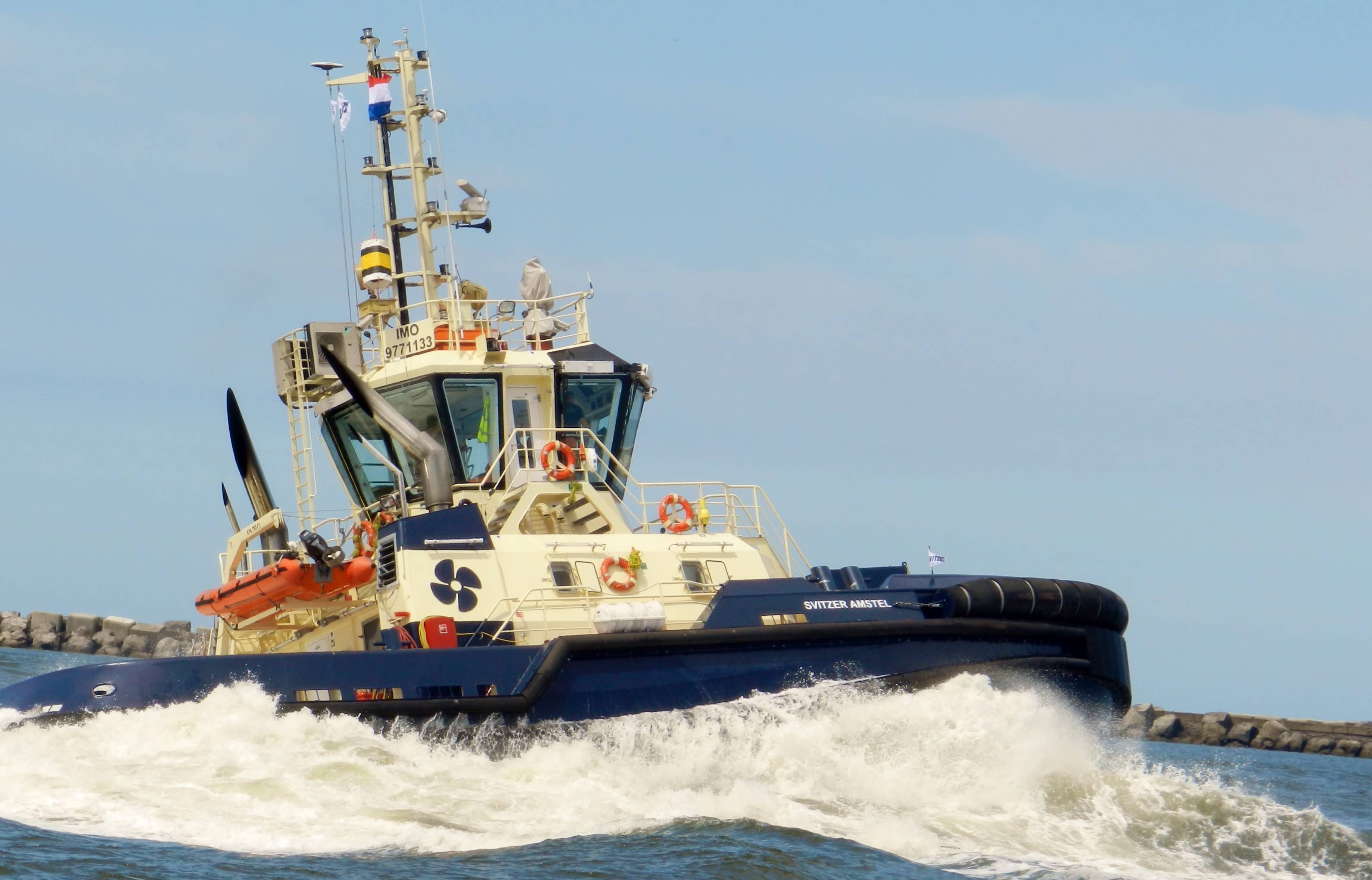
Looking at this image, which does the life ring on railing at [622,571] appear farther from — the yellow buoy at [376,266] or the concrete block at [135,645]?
the concrete block at [135,645]

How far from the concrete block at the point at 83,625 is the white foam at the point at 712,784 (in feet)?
96.8

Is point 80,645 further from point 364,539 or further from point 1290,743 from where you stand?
point 364,539

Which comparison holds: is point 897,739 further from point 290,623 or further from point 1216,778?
point 290,623

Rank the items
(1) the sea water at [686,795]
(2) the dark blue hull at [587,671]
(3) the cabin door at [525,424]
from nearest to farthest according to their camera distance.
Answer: (1) the sea water at [686,795] < (2) the dark blue hull at [587,671] < (3) the cabin door at [525,424]

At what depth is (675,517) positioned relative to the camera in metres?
11.7

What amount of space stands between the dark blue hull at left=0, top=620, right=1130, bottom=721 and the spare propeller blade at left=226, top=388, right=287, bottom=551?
228 centimetres

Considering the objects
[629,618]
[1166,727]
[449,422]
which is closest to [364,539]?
[449,422]

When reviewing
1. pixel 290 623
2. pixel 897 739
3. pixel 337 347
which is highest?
pixel 337 347

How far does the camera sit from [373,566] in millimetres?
11359

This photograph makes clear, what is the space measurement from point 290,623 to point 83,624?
2857 centimetres

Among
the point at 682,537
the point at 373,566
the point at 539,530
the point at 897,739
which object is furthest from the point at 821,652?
the point at 373,566

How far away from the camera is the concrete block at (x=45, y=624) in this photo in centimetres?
3894

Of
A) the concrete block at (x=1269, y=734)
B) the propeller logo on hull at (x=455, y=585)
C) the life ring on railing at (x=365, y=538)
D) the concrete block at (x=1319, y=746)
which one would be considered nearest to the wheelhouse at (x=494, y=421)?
the life ring on railing at (x=365, y=538)

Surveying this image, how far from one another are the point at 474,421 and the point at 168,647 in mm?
25918
